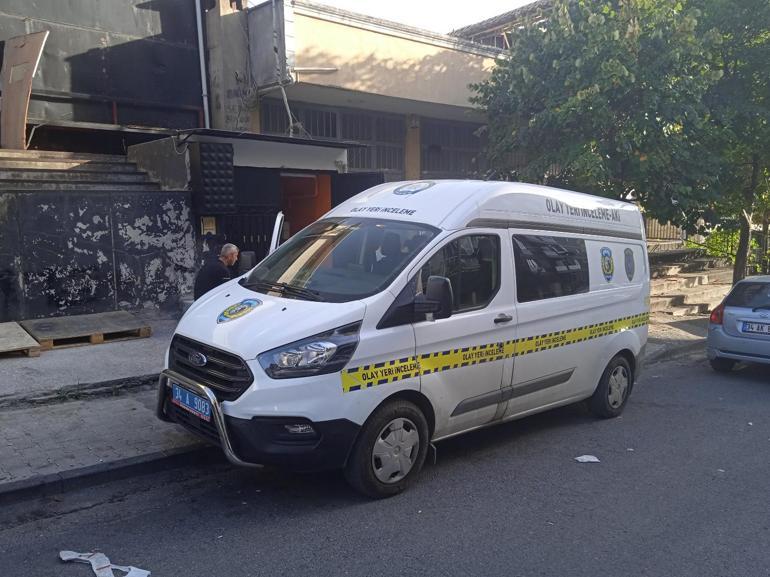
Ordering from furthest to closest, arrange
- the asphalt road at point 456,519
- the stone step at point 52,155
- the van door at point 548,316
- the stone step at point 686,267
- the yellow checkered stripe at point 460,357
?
1. the stone step at point 686,267
2. the stone step at point 52,155
3. the van door at point 548,316
4. the yellow checkered stripe at point 460,357
5. the asphalt road at point 456,519

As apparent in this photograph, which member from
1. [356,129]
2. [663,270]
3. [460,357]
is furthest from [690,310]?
[460,357]

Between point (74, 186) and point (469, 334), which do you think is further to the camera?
point (74, 186)

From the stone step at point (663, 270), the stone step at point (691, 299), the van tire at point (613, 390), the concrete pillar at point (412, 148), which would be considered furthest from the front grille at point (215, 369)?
the stone step at point (663, 270)

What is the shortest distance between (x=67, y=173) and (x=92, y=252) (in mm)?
1421

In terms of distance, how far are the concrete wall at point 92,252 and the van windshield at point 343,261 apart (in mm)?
4461

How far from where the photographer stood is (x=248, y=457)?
4.21 metres

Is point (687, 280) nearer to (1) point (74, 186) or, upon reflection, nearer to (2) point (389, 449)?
(2) point (389, 449)

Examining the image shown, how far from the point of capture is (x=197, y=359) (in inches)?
180

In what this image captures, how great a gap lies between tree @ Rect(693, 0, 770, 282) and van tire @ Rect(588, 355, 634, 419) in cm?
552

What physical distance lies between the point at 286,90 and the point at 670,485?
9.37 metres

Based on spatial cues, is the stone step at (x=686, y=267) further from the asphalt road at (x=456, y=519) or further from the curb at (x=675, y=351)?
the asphalt road at (x=456, y=519)

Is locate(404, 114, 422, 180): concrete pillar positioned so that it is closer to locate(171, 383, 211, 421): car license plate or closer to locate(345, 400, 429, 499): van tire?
locate(345, 400, 429, 499): van tire

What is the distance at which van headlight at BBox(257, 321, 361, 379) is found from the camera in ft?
13.7

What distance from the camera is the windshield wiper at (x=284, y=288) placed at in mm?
4719
